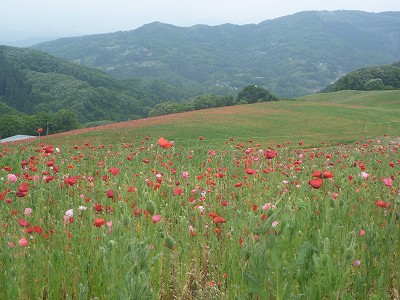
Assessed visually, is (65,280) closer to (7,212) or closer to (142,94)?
(7,212)

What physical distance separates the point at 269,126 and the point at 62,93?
413ft

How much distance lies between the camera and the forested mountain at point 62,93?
14259cm

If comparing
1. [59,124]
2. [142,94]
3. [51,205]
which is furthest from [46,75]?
[51,205]

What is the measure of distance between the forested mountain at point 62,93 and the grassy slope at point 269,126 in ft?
310

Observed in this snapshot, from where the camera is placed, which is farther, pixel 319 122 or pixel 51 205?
pixel 319 122

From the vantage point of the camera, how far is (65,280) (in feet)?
9.42

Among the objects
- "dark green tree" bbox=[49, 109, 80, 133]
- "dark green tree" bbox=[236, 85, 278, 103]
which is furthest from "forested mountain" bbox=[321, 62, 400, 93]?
"dark green tree" bbox=[49, 109, 80, 133]

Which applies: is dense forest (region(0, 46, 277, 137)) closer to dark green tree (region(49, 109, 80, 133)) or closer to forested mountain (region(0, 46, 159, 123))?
forested mountain (region(0, 46, 159, 123))

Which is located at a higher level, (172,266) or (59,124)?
(172,266)

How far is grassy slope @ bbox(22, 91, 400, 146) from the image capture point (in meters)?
31.0

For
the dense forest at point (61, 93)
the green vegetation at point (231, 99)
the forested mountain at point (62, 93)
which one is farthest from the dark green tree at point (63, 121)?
the forested mountain at point (62, 93)

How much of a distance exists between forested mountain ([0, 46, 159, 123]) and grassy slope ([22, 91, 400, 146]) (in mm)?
94529

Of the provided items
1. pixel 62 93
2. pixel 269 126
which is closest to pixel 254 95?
pixel 269 126

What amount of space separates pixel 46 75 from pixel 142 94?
38.4 meters
